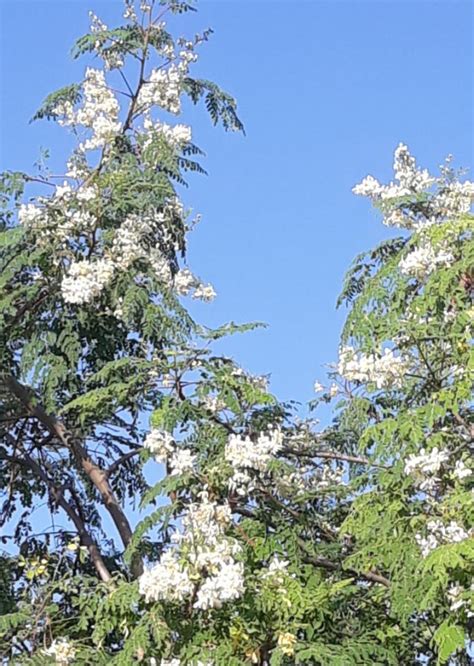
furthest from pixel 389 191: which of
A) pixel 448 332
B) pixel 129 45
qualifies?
pixel 129 45

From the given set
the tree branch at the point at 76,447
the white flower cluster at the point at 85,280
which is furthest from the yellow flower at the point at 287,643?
the white flower cluster at the point at 85,280

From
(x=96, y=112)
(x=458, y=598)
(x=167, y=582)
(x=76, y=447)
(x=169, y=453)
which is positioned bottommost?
(x=458, y=598)

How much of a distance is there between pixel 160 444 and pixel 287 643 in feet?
3.07

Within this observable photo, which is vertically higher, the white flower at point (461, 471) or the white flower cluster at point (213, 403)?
the white flower cluster at point (213, 403)

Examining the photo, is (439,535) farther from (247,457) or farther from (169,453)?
(169,453)

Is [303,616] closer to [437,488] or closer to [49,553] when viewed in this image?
[437,488]

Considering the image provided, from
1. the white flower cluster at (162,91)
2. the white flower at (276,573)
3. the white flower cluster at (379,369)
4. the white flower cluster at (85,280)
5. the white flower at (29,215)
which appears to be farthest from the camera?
the white flower cluster at (162,91)

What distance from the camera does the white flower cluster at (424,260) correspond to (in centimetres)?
427

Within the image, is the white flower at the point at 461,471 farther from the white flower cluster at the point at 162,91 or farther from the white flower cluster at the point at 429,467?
the white flower cluster at the point at 162,91

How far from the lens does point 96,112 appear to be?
5.63 m

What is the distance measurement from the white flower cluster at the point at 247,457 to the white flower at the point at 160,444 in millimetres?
239

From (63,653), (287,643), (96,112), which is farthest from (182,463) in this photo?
(96,112)

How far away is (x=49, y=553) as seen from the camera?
18.1 ft

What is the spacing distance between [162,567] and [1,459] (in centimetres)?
227
